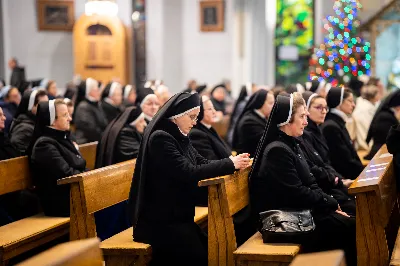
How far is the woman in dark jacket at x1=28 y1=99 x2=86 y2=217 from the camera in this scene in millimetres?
6500

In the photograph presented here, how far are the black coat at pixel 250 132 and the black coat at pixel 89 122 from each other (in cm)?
265

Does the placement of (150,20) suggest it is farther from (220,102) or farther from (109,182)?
(109,182)

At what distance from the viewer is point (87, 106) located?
11125 mm

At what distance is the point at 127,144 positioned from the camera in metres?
7.67

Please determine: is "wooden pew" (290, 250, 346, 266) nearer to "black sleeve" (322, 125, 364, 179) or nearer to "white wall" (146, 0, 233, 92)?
"black sleeve" (322, 125, 364, 179)

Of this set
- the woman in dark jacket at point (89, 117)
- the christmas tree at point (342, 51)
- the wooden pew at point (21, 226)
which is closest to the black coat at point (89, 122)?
the woman in dark jacket at point (89, 117)

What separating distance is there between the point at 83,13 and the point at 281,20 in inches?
236

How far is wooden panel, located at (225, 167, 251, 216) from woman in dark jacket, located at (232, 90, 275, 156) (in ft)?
8.83

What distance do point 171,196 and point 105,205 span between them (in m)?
0.92

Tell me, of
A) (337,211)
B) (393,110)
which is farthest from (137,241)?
(393,110)

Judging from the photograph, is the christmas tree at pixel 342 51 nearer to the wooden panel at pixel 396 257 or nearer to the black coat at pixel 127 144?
the black coat at pixel 127 144

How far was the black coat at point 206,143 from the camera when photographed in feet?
23.8

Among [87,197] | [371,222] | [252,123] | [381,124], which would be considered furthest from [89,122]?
[371,222]

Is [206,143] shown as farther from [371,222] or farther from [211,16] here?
[211,16]
